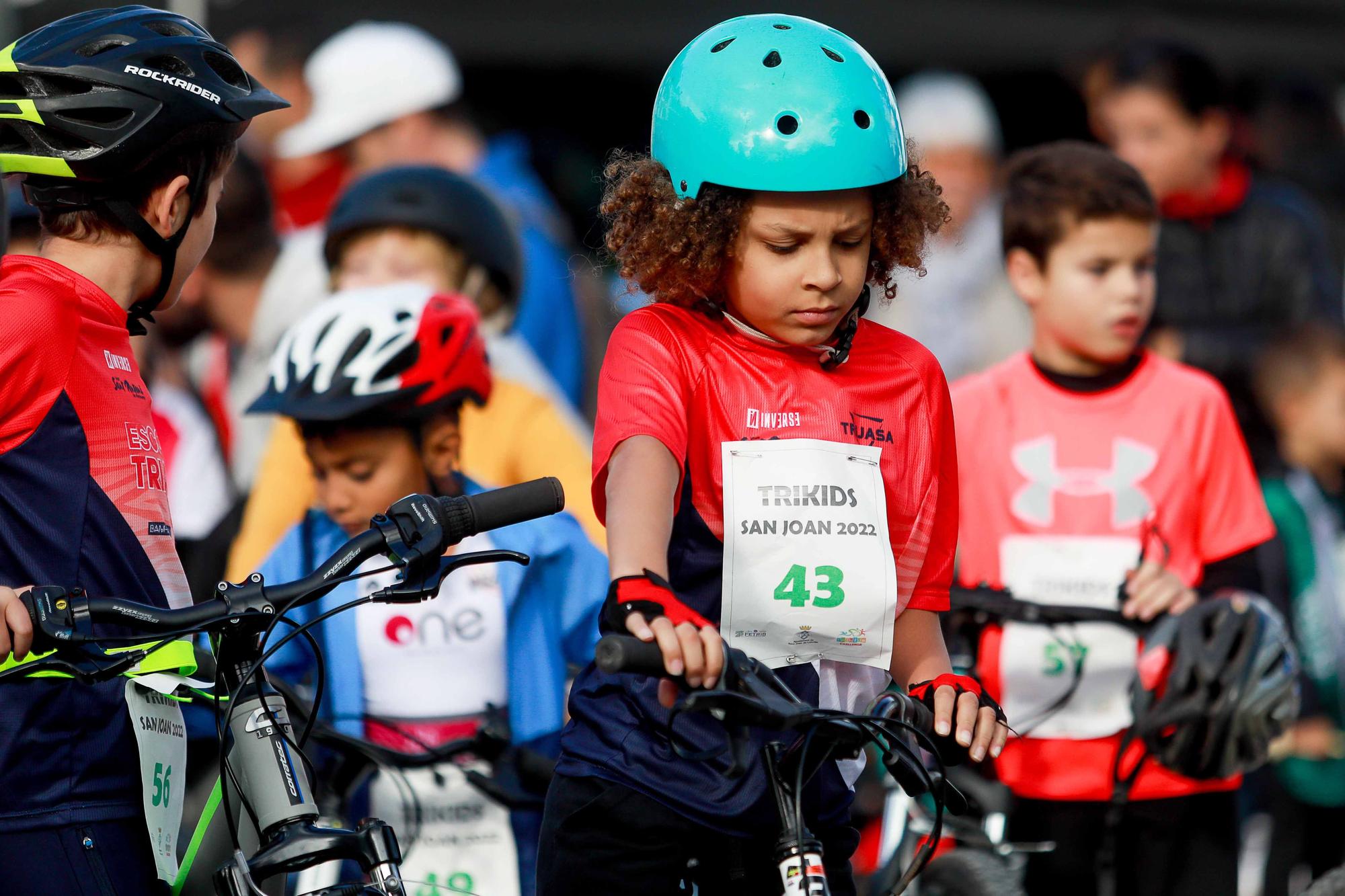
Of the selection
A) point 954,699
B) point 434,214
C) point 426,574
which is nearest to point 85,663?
point 426,574

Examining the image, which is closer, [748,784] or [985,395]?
[748,784]

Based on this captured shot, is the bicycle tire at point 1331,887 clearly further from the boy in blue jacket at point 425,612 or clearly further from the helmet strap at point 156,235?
the helmet strap at point 156,235

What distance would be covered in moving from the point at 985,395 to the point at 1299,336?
288 cm

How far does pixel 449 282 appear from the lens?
23.5ft

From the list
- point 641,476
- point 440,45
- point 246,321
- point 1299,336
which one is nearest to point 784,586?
point 641,476

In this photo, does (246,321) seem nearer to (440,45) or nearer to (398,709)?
(440,45)

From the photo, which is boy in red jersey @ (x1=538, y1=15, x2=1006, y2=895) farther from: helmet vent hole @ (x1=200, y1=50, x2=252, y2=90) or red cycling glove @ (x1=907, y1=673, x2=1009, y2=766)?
helmet vent hole @ (x1=200, y1=50, x2=252, y2=90)

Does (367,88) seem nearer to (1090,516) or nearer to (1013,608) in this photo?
(1090,516)

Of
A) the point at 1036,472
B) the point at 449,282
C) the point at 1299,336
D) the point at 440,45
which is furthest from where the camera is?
the point at 440,45

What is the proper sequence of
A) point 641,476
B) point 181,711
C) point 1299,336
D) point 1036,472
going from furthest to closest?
point 1299,336 < point 1036,472 < point 181,711 < point 641,476

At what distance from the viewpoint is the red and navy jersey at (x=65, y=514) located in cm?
327

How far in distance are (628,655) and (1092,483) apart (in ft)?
9.66

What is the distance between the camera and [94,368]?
3.43m

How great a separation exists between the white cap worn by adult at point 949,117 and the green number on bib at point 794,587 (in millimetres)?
7244
